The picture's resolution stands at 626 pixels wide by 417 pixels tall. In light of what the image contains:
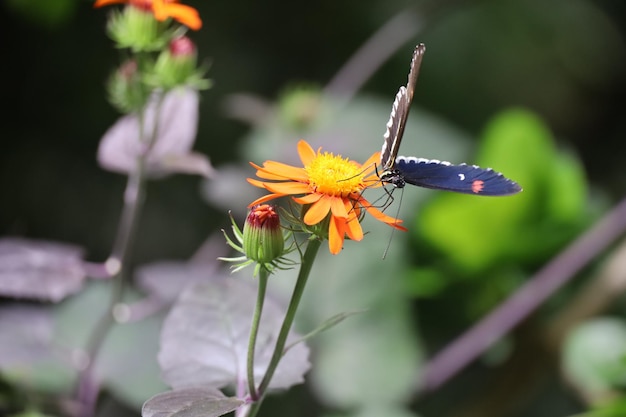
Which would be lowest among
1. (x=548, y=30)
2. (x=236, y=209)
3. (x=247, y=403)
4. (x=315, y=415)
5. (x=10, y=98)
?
(x=247, y=403)

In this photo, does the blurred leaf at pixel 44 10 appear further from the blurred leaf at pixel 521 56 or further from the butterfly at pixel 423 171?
the butterfly at pixel 423 171

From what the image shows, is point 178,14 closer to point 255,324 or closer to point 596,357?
point 255,324

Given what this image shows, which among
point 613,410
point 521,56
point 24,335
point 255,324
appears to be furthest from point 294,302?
point 521,56

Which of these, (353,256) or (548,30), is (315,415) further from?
(548,30)

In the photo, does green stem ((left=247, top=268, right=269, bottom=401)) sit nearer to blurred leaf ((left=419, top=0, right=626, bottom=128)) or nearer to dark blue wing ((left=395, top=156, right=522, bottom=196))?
dark blue wing ((left=395, top=156, right=522, bottom=196))

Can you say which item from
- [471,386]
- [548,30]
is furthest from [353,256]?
[548,30]

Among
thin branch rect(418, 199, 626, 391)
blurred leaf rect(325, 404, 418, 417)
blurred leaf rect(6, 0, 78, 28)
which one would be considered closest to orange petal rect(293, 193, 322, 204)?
blurred leaf rect(325, 404, 418, 417)

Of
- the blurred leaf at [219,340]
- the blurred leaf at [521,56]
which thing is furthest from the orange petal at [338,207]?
the blurred leaf at [521,56]
